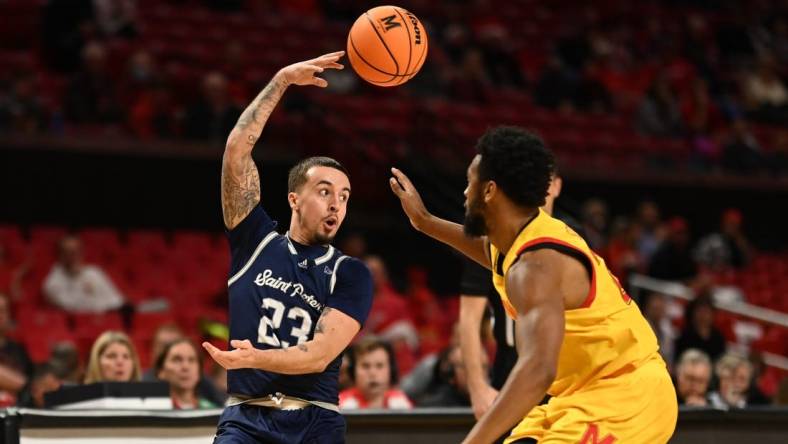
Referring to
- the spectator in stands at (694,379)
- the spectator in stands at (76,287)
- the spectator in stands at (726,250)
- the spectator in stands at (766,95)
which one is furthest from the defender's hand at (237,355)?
the spectator in stands at (766,95)

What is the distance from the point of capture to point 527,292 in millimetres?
3805

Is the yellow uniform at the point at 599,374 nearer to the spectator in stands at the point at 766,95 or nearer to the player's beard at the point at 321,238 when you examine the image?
the player's beard at the point at 321,238

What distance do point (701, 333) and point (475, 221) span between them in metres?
7.18

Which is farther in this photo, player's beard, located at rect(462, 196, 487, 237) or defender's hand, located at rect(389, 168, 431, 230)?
defender's hand, located at rect(389, 168, 431, 230)

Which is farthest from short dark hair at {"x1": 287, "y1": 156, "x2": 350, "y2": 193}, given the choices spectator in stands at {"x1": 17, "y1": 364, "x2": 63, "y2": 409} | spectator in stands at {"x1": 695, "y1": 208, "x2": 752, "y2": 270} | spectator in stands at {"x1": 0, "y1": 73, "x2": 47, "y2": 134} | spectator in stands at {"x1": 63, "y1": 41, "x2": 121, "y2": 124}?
spectator in stands at {"x1": 695, "y1": 208, "x2": 752, "y2": 270}

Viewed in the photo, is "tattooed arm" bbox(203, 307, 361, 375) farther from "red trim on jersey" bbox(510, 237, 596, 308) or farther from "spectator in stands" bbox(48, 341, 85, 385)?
"spectator in stands" bbox(48, 341, 85, 385)

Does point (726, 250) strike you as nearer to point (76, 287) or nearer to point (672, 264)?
point (672, 264)

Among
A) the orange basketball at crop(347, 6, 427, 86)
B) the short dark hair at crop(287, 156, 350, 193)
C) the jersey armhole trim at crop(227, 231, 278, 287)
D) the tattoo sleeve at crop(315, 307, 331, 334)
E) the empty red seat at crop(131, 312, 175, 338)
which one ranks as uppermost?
the orange basketball at crop(347, 6, 427, 86)

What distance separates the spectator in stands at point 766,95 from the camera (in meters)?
18.1

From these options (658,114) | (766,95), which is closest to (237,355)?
(658,114)

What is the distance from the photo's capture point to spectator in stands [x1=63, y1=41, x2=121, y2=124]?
1285 cm

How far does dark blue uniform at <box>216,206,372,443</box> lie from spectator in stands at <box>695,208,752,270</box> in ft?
33.7

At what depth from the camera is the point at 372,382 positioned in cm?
751

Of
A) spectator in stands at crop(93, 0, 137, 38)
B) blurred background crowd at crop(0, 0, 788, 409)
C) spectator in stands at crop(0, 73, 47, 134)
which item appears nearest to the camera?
blurred background crowd at crop(0, 0, 788, 409)
